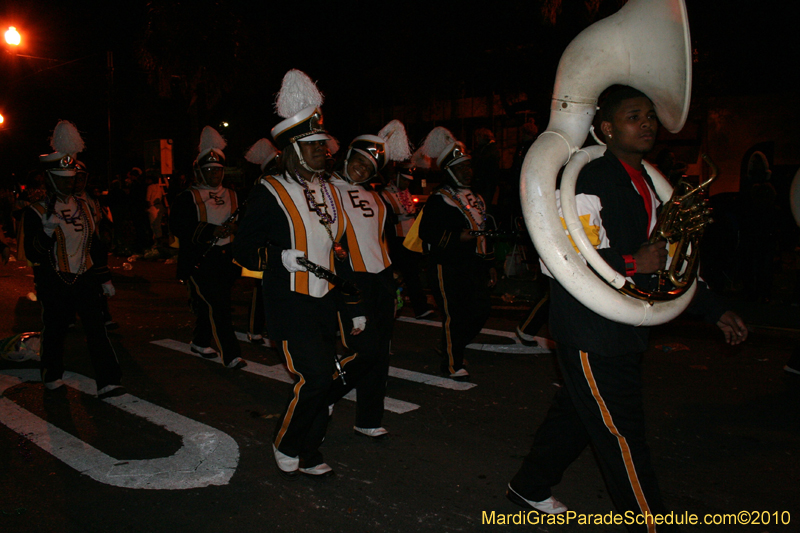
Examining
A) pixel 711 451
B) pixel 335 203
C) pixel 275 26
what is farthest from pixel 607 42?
pixel 275 26

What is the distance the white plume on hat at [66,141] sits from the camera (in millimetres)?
5844

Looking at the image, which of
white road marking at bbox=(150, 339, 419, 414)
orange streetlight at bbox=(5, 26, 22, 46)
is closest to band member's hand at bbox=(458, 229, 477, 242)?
white road marking at bbox=(150, 339, 419, 414)

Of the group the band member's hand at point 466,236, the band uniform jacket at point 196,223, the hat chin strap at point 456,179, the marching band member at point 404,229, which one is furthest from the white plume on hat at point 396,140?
the band uniform jacket at point 196,223

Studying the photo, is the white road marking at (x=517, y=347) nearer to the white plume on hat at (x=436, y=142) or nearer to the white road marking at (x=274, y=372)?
the white road marking at (x=274, y=372)

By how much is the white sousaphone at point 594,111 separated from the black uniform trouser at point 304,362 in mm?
1604

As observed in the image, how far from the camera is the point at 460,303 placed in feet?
19.0

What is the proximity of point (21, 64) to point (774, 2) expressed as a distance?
119 feet

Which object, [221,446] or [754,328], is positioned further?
[754,328]

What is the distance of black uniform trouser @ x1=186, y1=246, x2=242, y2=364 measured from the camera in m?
6.42

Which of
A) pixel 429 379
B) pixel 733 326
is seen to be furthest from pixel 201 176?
pixel 733 326

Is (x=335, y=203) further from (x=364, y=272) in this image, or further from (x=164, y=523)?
(x=164, y=523)

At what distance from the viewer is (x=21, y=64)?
35.7m

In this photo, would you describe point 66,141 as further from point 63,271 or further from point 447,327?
point 447,327

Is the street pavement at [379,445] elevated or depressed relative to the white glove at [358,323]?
depressed
